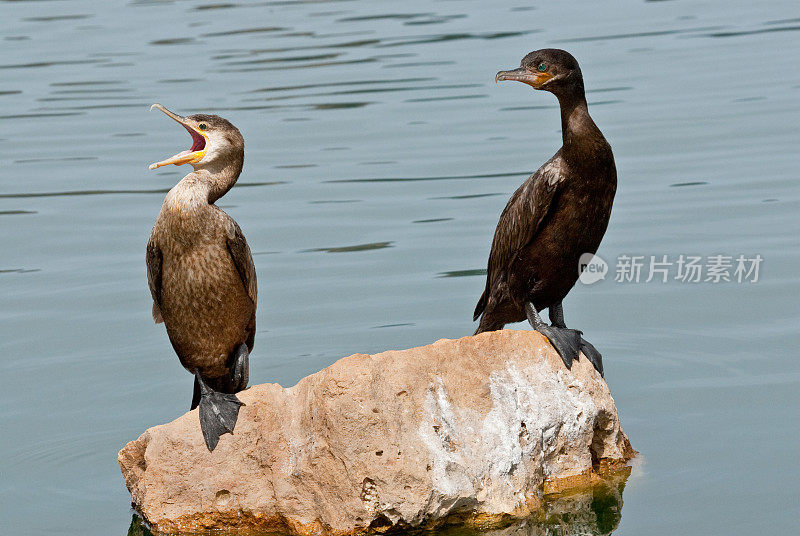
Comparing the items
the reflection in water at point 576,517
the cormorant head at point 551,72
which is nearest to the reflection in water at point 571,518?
the reflection in water at point 576,517

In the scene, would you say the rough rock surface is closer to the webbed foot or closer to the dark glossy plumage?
the webbed foot

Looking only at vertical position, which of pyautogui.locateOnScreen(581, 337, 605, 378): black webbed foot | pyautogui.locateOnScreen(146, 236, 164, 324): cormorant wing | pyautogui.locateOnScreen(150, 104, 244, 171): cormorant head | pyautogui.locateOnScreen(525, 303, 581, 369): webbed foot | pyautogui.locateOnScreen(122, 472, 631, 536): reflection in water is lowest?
pyautogui.locateOnScreen(122, 472, 631, 536): reflection in water

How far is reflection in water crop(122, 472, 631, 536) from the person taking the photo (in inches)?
235

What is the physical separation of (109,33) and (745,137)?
14751 millimetres

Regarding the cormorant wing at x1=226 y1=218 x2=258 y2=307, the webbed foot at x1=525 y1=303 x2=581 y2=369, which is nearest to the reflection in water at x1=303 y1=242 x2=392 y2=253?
the cormorant wing at x1=226 y1=218 x2=258 y2=307

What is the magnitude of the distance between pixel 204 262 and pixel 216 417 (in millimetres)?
785

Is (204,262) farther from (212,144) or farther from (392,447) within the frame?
(392,447)

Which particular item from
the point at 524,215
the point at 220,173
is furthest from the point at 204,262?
the point at 524,215

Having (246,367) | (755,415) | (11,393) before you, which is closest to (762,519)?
(755,415)

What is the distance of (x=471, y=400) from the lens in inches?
237

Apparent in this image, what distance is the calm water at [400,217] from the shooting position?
731 centimetres

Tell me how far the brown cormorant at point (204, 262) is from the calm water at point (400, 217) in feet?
2.92

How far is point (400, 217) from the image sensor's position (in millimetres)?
12070

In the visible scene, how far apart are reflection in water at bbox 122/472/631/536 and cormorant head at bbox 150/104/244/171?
70.3 inches
